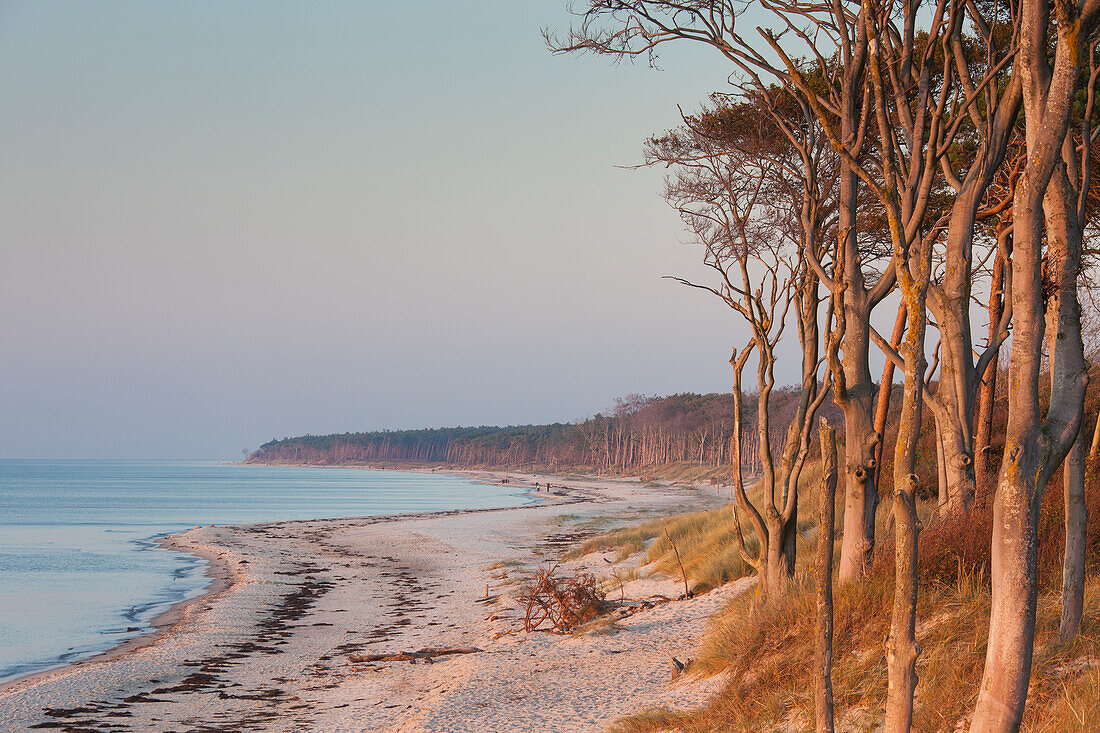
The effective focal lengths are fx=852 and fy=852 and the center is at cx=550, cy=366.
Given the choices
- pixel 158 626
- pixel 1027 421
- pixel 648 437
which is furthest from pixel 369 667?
pixel 648 437

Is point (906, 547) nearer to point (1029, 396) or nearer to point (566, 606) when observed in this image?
point (1029, 396)

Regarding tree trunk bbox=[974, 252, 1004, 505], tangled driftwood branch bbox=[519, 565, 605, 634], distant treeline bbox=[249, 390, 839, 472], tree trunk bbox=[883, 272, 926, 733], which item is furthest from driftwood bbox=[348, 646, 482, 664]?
distant treeline bbox=[249, 390, 839, 472]

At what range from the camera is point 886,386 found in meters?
12.2

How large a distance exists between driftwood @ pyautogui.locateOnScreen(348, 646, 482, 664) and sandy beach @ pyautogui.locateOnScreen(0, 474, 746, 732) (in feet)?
0.51

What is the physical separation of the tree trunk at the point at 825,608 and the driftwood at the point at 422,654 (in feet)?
23.0

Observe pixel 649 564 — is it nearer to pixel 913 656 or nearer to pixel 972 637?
pixel 972 637

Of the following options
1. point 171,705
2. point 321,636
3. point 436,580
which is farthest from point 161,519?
point 171,705

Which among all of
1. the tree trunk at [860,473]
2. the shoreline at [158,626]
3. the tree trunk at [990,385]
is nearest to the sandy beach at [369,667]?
the shoreline at [158,626]

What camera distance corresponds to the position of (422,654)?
12102mm

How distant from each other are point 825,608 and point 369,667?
8423 mm

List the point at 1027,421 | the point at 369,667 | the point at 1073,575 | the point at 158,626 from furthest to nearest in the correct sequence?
the point at 158,626 → the point at 369,667 → the point at 1073,575 → the point at 1027,421

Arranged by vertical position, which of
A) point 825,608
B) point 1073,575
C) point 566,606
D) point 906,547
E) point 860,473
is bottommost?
point 566,606

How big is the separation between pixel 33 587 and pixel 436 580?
39.8ft

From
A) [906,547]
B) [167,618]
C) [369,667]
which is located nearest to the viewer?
[906,547]
